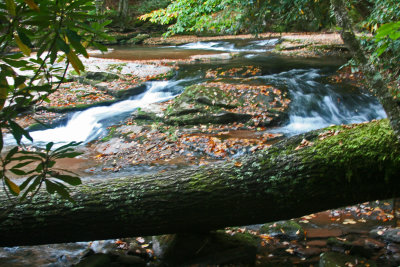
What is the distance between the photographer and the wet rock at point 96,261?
11.3 ft

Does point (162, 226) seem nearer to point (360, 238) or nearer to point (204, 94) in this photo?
point (360, 238)

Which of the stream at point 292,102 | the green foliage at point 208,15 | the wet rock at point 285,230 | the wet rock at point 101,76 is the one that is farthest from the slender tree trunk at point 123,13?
the wet rock at point 285,230

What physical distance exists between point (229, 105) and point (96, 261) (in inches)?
229

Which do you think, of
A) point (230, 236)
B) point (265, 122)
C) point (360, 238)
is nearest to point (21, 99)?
point (230, 236)

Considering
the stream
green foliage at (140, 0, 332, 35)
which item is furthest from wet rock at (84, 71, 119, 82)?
green foliage at (140, 0, 332, 35)

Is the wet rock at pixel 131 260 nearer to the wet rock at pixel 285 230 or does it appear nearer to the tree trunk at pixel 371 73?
the wet rock at pixel 285 230

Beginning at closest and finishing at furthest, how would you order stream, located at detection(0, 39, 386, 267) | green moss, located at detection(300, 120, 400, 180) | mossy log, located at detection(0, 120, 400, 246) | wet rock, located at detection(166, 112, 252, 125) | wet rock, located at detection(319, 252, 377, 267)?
green moss, located at detection(300, 120, 400, 180) < mossy log, located at detection(0, 120, 400, 246) < wet rock, located at detection(319, 252, 377, 267) < wet rock, located at detection(166, 112, 252, 125) < stream, located at detection(0, 39, 386, 267)

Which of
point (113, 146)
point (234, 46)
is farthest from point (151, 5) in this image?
point (113, 146)

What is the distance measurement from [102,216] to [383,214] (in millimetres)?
3617

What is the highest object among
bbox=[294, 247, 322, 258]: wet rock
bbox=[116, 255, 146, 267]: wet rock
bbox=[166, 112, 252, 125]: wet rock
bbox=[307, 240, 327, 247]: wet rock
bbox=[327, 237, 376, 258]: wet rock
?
bbox=[166, 112, 252, 125]: wet rock

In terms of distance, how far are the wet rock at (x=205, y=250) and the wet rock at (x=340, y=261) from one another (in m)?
0.70

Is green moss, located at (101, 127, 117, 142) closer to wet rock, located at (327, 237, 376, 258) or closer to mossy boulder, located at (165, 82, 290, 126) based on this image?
mossy boulder, located at (165, 82, 290, 126)

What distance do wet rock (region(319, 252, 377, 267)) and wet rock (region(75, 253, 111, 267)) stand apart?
7.08 ft

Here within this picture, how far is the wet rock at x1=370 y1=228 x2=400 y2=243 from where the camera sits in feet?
12.2
